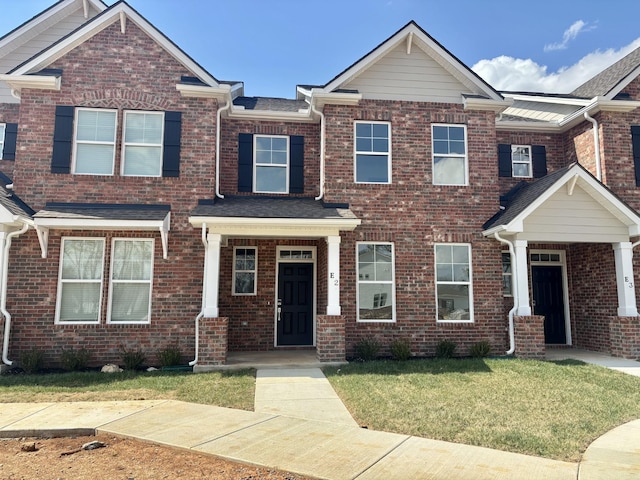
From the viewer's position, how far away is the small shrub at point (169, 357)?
9.30 m

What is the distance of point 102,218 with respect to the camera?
29.9 ft

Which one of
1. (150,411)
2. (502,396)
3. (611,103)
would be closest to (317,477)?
(150,411)

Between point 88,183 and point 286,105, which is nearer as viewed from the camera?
point 88,183

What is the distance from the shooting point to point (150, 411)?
19.8 ft

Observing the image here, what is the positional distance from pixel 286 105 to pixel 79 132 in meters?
5.70

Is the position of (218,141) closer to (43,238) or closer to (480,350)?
(43,238)

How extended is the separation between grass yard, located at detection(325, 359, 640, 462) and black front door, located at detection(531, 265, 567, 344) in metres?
3.03

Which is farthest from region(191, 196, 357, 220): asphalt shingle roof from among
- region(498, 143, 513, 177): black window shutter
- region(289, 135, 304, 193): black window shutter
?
region(498, 143, 513, 177): black window shutter

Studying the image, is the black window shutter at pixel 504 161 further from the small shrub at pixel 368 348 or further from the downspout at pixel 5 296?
the downspout at pixel 5 296

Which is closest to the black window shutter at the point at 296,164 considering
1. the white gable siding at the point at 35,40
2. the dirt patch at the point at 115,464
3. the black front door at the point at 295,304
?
the black front door at the point at 295,304

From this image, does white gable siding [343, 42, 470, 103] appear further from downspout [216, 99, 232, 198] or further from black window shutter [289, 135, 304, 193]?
downspout [216, 99, 232, 198]

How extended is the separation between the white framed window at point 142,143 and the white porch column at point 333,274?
4380 mm

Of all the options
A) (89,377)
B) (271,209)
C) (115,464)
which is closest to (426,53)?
(271,209)

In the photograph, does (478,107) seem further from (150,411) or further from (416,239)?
(150,411)
